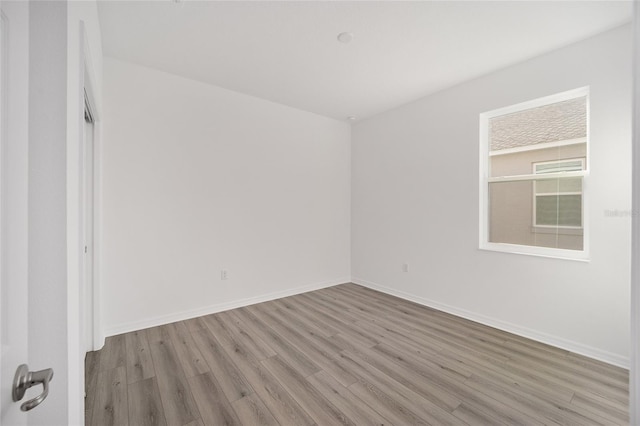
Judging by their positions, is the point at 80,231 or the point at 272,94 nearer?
the point at 80,231

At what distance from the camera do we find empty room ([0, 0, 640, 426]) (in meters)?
0.84

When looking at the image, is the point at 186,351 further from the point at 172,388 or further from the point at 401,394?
the point at 401,394

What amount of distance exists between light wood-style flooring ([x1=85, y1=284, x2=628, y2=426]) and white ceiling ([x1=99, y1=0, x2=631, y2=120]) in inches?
112

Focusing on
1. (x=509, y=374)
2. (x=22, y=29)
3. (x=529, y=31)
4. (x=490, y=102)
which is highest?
(x=529, y=31)

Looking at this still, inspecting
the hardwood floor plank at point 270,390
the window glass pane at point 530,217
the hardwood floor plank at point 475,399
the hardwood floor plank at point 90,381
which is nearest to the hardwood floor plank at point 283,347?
the hardwood floor plank at point 270,390

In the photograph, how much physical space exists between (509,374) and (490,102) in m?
2.74

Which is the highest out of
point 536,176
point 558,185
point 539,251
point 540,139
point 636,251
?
point 540,139

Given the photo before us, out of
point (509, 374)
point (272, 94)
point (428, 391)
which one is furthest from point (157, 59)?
point (509, 374)

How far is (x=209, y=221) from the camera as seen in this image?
339 centimetres

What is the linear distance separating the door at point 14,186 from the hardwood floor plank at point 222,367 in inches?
58.4

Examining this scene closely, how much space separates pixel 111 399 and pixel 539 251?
13.0 ft

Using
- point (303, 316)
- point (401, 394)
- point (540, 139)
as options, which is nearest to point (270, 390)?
point (401, 394)

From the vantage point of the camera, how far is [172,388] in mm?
1984

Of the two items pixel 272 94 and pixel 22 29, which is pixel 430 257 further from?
pixel 22 29
